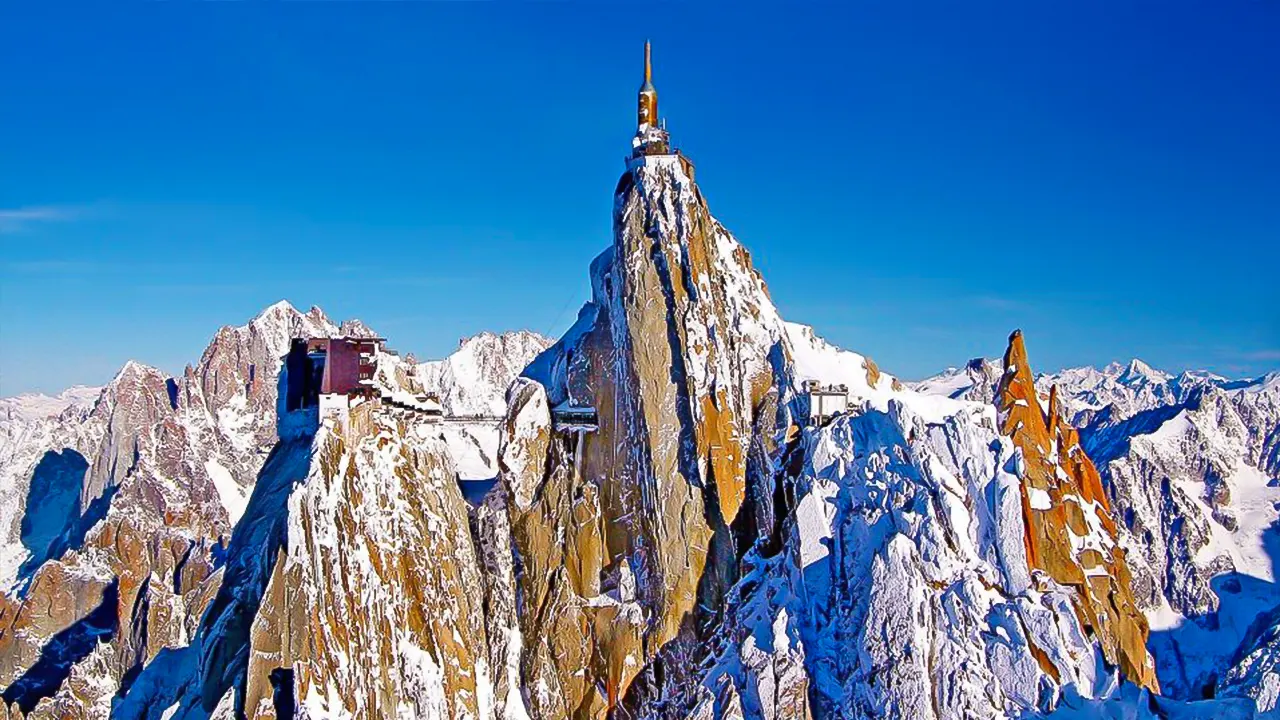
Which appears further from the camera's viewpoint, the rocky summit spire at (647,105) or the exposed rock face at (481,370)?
the exposed rock face at (481,370)

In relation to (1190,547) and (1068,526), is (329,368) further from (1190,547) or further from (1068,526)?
(1190,547)

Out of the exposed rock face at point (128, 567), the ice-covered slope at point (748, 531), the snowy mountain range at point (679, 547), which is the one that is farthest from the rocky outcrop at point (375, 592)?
the exposed rock face at point (128, 567)

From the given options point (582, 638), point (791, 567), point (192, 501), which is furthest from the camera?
point (192, 501)

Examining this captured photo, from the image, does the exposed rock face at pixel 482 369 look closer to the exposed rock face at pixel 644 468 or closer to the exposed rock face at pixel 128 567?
the exposed rock face at pixel 128 567

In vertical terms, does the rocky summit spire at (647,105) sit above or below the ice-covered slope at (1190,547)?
above

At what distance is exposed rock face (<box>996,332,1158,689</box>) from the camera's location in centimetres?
6738

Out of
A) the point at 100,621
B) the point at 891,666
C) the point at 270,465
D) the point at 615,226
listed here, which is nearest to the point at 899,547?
the point at 891,666

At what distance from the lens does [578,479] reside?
247ft

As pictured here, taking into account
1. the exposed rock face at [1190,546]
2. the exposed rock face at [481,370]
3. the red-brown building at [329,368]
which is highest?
the exposed rock face at [481,370]

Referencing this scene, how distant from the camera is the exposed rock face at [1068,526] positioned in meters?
67.4

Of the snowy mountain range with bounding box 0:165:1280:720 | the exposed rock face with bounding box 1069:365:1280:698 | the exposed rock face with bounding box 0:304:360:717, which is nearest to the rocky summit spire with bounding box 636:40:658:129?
the snowy mountain range with bounding box 0:165:1280:720

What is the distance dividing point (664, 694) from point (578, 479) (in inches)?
615

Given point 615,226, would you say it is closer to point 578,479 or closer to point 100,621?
point 578,479

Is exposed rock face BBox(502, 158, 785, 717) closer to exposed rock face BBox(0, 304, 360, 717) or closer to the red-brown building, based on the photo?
the red-brown building
